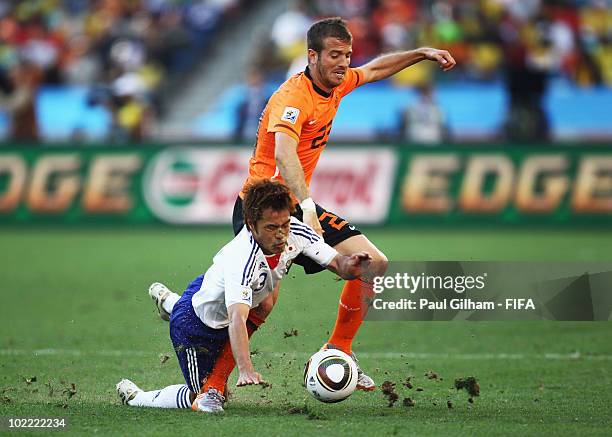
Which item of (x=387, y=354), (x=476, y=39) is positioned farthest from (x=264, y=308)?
(x=476, y=39)

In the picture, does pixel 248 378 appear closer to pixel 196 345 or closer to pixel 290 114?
pixel 196 345

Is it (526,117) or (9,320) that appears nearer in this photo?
(9,320)

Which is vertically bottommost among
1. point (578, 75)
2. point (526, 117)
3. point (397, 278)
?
point (397, 278)

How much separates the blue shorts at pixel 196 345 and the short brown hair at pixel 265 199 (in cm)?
79

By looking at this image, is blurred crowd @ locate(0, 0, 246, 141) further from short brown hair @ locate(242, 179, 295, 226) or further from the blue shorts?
short brown hair @ locate(242, 179, 295, 226)

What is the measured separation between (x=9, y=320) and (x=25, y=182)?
7.89 meters

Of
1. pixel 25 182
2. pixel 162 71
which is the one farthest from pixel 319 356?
pixel 162 71

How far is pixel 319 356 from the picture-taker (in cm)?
671

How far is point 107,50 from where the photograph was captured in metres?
22.4

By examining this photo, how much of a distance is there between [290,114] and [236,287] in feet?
5.18

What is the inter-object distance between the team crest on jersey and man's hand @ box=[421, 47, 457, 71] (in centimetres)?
114

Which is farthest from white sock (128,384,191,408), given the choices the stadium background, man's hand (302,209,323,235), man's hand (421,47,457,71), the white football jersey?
man's hand (421,47,457,71)

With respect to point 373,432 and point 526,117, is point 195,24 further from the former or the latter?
point 373,432

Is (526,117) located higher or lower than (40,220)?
higher
